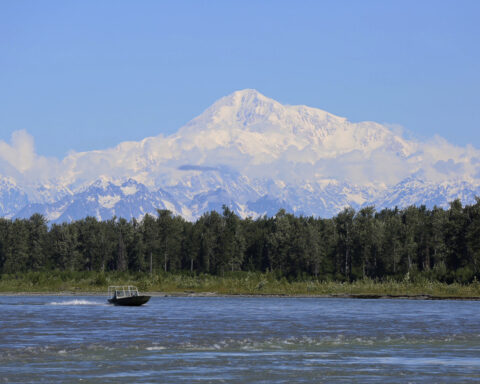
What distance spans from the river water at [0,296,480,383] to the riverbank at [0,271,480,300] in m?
69.0

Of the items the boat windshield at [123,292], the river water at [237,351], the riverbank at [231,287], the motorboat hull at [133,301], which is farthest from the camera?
the riverbank at [231,287]

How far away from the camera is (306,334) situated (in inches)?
2384

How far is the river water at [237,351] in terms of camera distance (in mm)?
36938

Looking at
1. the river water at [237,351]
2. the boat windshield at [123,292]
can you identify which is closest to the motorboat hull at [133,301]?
the boat windshield at [123,292]

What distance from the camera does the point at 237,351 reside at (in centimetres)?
4788

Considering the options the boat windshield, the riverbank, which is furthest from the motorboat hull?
the riverbank

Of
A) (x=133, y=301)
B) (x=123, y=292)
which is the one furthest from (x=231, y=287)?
(x=133, y=301)

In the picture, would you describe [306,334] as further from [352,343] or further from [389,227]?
[389,227]

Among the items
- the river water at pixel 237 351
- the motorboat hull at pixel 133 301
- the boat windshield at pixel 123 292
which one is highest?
the boat windshield at pixel 123 292

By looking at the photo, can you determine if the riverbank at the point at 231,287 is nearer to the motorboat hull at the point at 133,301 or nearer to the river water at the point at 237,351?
the motorboat hull at the point at 133,301

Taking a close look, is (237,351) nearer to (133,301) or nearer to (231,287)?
(133,301)

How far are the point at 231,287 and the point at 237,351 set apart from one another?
116m

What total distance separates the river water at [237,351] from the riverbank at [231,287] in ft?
226

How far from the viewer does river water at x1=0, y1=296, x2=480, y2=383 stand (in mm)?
36938
